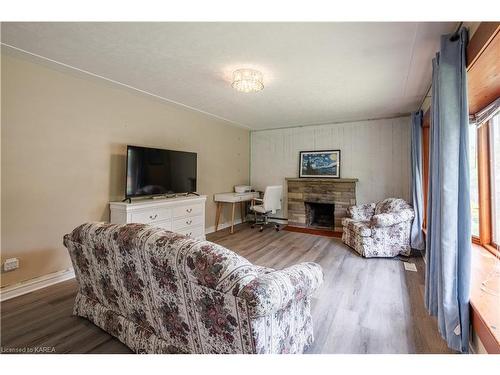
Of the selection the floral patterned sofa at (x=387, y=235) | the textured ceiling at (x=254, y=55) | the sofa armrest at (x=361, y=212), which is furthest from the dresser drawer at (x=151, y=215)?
the sofa armrest at (x=361, y=212)

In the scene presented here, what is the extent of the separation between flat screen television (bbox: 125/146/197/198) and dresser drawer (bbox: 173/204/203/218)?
12.4 inches

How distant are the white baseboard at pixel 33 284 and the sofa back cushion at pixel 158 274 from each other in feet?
3.89

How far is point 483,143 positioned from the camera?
2.64m

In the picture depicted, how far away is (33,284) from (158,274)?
221 cm

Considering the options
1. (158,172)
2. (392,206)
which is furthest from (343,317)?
(158,172)

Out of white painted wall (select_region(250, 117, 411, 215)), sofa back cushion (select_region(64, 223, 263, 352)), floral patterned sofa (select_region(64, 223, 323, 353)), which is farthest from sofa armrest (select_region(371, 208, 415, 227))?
sofa back cushion (select_region(64, 223, 263, 352))

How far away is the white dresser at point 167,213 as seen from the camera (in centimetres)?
300

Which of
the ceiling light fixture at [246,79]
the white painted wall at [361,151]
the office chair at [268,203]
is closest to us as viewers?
the ceiling light fixture at [246,79]

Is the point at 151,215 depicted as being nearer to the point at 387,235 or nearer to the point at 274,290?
the point at 274,290

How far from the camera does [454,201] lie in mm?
1513

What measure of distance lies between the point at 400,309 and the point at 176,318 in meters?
1.96

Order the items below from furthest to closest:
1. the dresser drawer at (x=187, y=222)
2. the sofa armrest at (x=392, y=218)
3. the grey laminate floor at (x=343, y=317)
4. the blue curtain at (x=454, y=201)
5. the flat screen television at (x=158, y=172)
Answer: the dresser drawer at (x=187, y=222) < the sofa armrest at (x=392, y=218) < the flat screen television at (x=158, y=172) < the grey laminate floor at (x=343, y=317) < the blue curtain at (x=454, y=201)

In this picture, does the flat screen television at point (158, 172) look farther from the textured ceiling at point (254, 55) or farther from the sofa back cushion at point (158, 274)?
the sofa back cushion at point (158, 274)
